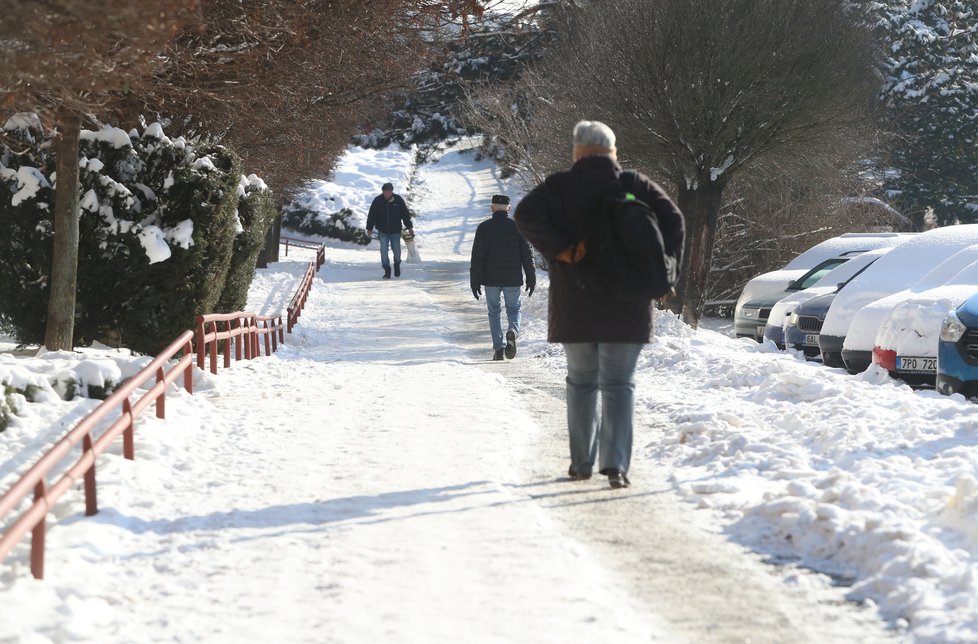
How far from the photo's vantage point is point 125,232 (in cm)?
1255

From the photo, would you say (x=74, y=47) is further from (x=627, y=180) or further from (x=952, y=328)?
(x=952, y=328)

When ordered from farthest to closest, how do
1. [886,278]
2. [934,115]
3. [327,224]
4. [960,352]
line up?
1. [934,115]
2. [327,224]
3. [886,278]
4. [960,352]

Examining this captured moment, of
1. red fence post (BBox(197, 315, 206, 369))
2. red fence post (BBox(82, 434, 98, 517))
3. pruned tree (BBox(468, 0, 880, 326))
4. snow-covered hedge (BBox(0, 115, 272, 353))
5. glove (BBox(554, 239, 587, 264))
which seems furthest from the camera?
pruned tree (BBox(468, 0, 880, 326))

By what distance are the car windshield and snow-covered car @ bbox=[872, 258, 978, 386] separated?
324 inches

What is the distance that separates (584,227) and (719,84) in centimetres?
1539

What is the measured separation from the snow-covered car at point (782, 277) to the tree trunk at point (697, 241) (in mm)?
2448

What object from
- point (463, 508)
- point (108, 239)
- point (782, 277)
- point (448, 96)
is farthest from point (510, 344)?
point (448, 96)

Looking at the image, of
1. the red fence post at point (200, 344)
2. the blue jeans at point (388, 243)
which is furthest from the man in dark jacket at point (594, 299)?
the blue jeans at point (388, 243)

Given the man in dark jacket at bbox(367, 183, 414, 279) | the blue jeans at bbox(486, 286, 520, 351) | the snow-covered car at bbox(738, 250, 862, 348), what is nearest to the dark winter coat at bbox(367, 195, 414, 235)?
the man in dark jacket at bbox(367, 183, 414, 279)

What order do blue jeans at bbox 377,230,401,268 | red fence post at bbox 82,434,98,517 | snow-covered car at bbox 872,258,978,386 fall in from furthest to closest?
blue jeans at bbox 377,230,401,268 < snow-covered car at bbox 872,258,978,386 < red fence post at bbox 82,434,98,517

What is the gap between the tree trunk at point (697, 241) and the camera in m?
23.4

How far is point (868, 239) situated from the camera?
21859 millimetres

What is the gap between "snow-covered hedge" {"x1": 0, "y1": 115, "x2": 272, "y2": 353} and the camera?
12266 millimetres

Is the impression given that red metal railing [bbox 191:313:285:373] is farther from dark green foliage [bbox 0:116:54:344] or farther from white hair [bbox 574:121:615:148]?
white hair [bbox 574:121:615:148]
